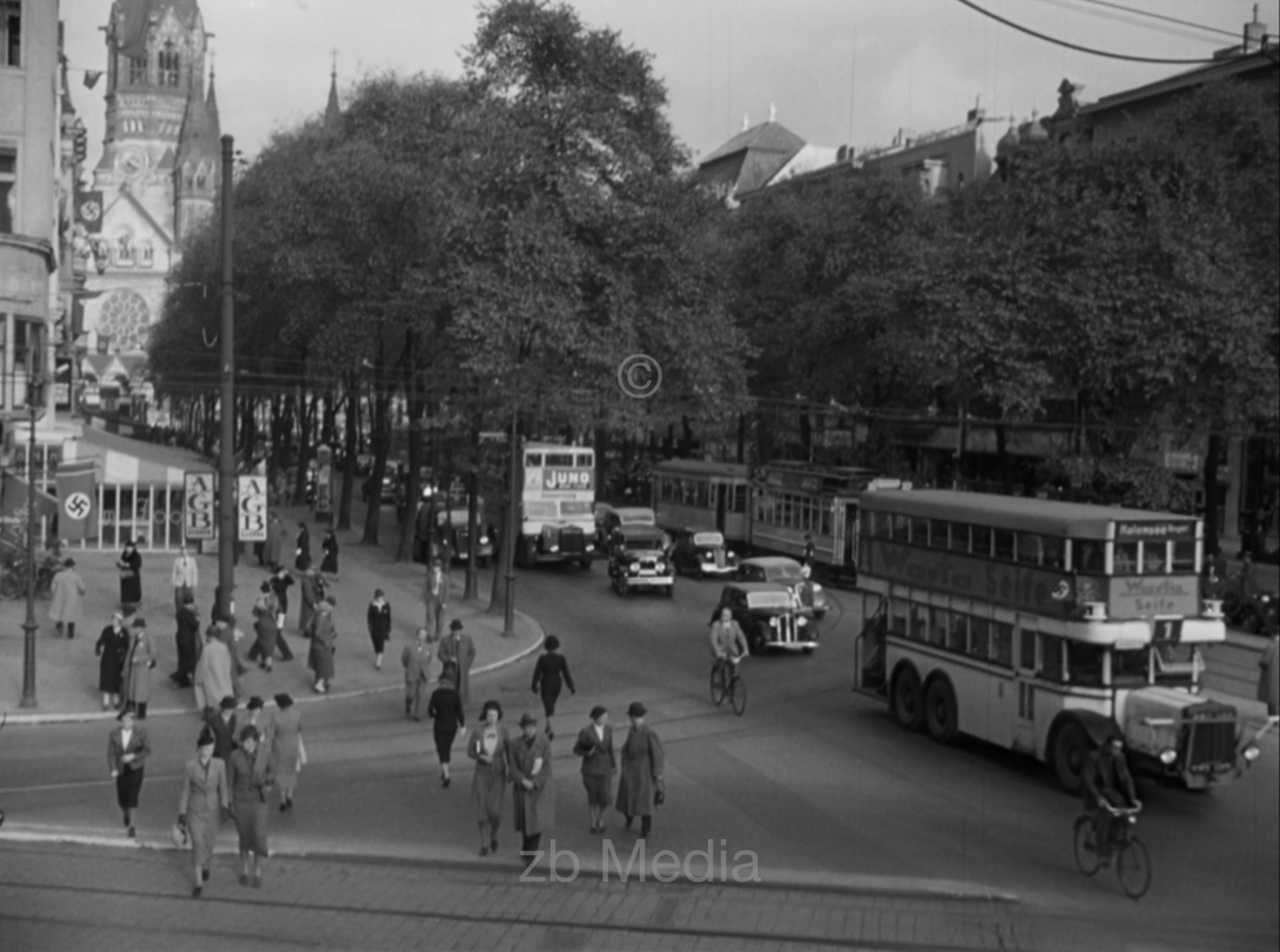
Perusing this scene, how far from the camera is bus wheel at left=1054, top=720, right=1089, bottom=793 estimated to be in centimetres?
1552

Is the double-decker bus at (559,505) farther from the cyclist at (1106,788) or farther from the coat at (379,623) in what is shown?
the cyclist at (1106,788)

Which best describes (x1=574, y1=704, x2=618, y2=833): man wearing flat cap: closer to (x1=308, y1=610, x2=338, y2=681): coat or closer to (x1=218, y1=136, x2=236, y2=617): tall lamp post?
(x1=218, y1=136, x2=236, y2=617): tall lamp post

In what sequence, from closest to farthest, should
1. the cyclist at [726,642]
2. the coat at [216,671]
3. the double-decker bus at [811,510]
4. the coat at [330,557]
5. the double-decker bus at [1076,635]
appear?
the double-decker bus at [1076,635] → the coat at [216,671] → the cyclist at [726,642] → the coat at [330,557] → the double-decker bus at [811,510]

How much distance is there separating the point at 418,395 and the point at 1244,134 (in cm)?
1776

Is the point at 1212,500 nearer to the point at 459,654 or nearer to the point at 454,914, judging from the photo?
the point at 459,654

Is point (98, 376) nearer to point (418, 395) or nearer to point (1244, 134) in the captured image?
point (418, 395)

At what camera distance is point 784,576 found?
30.5 meters

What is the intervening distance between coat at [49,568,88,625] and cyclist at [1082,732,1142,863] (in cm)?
1781

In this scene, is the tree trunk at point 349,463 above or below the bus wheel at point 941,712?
above

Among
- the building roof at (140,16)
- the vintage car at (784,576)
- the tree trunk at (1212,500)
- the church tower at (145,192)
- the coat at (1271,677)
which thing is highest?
the church tower at (145,192)

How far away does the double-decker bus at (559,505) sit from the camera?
36.9 metres

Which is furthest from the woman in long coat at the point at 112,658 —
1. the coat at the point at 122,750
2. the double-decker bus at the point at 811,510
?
the double-decker bus at the point at 811,510

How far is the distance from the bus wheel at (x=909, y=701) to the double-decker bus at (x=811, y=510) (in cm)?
1485

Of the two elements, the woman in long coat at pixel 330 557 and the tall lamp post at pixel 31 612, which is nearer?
the tall lamp post at pixel 31 612
